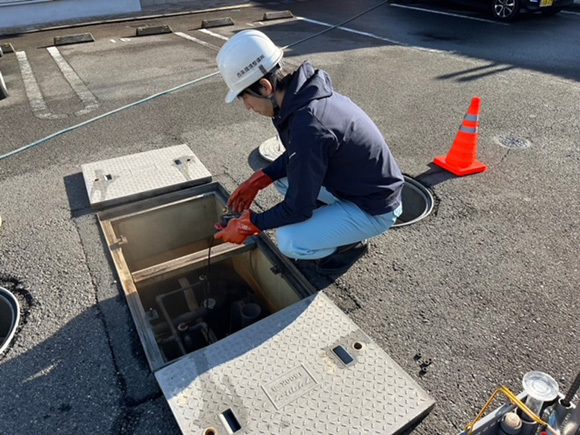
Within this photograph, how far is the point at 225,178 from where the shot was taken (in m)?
3.91

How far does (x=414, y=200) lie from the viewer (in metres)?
3.82

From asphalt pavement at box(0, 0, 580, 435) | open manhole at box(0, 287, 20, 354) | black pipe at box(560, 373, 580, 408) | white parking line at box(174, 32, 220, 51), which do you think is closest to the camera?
black pipe at box(560, 373, 580, 408)

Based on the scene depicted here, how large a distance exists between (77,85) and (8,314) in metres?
4.55

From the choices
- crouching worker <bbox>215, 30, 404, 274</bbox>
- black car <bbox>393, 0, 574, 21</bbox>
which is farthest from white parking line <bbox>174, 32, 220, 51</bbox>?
crouching worker <bbox>215, 30, 404, 274</bbox>

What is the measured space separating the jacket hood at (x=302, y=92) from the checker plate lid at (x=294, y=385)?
1.13 metres

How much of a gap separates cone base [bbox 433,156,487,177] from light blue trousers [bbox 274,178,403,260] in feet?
4.97

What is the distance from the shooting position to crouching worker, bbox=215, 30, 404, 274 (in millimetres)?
2266

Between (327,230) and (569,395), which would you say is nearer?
(569,395)

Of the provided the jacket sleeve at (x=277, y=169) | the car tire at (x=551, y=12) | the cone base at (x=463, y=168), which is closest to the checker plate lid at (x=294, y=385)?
the jacket sleeve at (x=277, y=169)

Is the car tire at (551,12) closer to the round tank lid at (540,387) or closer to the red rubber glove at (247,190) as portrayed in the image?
the red rubber glove at (247,190)

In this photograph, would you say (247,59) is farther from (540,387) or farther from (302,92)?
(540,387)

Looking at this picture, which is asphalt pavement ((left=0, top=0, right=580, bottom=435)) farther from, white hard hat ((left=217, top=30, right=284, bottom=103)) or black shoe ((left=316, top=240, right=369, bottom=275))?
white hard hat ((left=217, top=30, right=284, bottom=103))

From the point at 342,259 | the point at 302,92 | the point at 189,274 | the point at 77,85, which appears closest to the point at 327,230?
the point at 342,259

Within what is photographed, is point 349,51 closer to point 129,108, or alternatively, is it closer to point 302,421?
point 129,108
